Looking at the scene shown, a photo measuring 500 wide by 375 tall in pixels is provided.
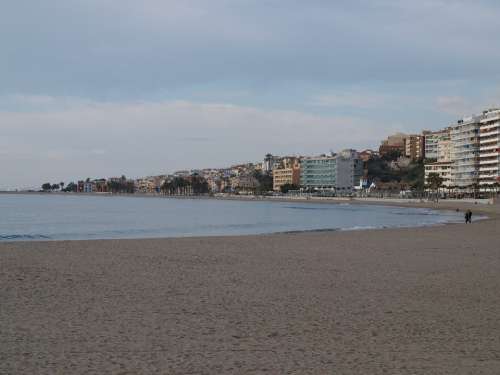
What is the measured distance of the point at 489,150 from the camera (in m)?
125

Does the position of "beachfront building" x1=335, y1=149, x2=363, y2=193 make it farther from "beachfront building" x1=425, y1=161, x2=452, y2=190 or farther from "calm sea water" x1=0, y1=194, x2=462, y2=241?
"calm sea water" x1=0, y1=194, x2=462, y2=241

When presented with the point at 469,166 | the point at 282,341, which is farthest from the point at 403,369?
the point at 469,166

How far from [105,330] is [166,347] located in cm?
118

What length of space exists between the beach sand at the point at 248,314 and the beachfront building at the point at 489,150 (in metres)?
110

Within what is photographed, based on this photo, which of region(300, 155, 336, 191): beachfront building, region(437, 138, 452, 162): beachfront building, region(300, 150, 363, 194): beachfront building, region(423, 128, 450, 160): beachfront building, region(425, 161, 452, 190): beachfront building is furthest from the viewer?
region(300, 155, 336, 191): beachfront building

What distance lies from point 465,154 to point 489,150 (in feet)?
33.7

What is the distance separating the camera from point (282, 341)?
743 cm

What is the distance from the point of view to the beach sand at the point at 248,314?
650 cm

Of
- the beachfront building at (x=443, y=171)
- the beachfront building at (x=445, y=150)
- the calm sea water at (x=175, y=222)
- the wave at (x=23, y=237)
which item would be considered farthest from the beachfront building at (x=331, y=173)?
the wave at (x=23, y=237)

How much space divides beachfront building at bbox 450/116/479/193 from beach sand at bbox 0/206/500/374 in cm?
11913

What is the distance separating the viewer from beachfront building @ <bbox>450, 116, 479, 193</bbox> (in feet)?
431

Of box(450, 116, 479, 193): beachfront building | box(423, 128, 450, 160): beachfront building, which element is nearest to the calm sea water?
box(450, 116, 479, 193): beachfront building

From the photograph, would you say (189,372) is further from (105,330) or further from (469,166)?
(469,166)

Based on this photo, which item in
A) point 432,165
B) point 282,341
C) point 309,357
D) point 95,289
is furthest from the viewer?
point 432,165
